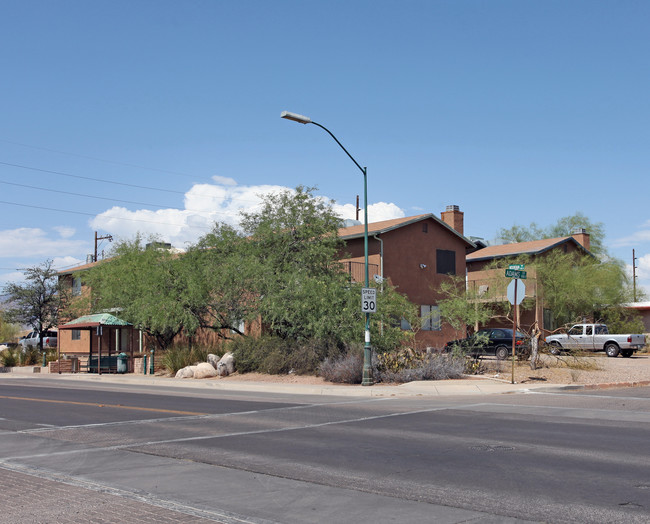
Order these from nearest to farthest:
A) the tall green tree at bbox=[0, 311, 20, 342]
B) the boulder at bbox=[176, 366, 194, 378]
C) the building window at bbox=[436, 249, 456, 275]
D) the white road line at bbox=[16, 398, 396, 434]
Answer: the white road line at bbox=[16, 398, 396, 434], the boulder at bbox=[176, 366, 194, 378], the building window at bbox=[436, 249, 456, 275], the tall green tree at bbox=[0, 311, 20, 342]

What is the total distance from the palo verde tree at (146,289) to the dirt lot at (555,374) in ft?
15.2

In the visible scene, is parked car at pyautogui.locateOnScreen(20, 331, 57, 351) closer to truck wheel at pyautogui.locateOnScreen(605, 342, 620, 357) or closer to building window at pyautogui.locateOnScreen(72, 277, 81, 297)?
building window at pyautogui.locateOnScreen(72, 277, 81, 297)

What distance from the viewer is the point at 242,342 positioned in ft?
94.5

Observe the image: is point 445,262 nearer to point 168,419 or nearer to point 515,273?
→ point 515,273

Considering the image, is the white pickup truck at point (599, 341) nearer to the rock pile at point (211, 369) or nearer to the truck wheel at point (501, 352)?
the truck wheel at point (501, 352)

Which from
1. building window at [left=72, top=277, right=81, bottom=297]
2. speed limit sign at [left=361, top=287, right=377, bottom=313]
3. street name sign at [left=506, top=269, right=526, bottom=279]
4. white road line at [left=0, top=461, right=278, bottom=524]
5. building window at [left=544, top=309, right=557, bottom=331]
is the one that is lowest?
white road line at [left=0, top=461, right=278, bottom=524]

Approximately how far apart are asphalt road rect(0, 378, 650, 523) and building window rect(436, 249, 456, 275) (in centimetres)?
2390

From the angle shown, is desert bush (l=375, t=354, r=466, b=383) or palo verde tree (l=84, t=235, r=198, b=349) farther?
palo verde tree (l=84, t=235, r=198, b=349)

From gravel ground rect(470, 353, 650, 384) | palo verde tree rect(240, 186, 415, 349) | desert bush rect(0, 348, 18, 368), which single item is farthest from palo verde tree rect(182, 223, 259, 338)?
desert bush rect(0, 348, 18, 368)

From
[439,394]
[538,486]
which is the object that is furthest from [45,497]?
[439,394]

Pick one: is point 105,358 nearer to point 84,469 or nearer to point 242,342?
point 242,342

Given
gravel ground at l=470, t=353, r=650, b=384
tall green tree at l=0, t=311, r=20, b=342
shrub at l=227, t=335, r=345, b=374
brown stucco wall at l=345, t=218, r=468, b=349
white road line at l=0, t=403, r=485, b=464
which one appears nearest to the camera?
white road line at l=0, t=403, r=485, b=464

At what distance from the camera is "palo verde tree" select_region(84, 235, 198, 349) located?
30.6 metres

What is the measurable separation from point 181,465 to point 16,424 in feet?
20.4
